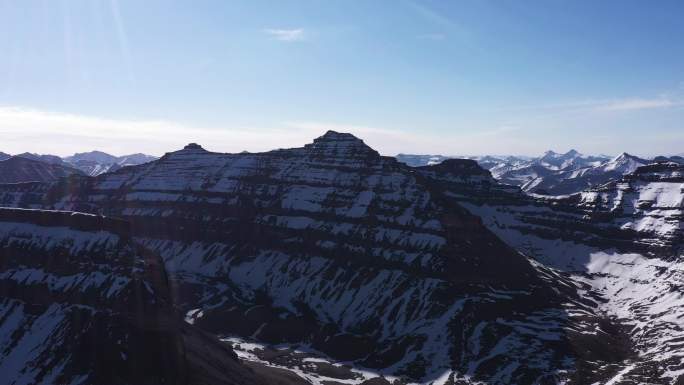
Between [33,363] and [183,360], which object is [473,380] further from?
[33,363]

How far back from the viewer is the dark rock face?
413 feet

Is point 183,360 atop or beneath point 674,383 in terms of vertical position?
atop

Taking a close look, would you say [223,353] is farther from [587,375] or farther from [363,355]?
[587,375]

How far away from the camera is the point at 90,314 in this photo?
446ft

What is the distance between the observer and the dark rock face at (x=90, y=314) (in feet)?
413

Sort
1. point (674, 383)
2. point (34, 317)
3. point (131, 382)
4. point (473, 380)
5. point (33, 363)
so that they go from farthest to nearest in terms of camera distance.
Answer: point (473, 380) → point (674, 383) → point (34, 317) → point (33, 363) → point (131, 382)

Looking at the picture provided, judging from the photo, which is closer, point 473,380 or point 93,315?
point 93,315

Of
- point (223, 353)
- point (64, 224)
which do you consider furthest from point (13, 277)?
point (223, 353)

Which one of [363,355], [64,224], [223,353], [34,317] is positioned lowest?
[363,355]

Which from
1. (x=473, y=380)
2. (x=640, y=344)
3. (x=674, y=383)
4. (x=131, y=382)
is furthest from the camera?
(x=640, y=344)

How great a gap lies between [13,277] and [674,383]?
16784 cm

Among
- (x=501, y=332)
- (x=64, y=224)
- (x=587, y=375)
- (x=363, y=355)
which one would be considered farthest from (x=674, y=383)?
(x=64, y=224)

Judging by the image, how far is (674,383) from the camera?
157 m

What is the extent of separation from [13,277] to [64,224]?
17890 mm
